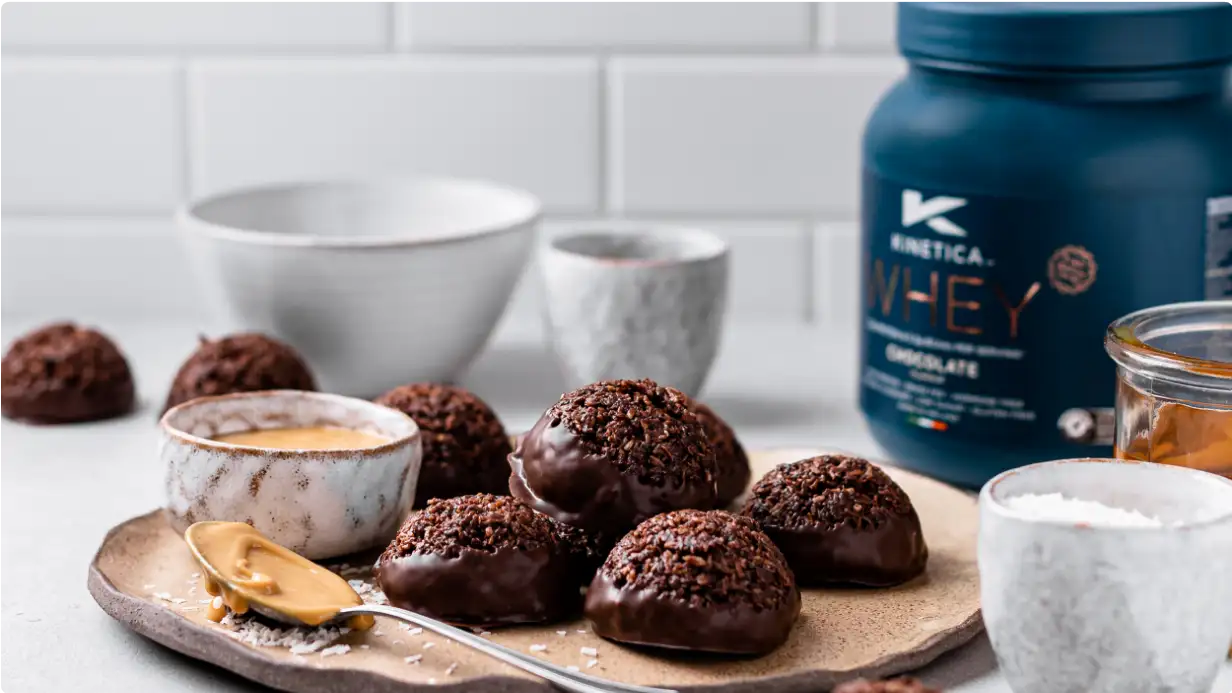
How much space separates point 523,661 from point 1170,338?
0.45m

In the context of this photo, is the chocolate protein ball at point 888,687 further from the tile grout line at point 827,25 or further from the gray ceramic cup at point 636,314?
the tile grout line at point 827,25

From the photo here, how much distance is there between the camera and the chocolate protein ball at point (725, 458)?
1102mm

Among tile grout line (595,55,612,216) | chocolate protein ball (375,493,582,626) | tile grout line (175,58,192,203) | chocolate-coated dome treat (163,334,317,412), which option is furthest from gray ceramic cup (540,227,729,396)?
tile grout line (175,58,192,203)

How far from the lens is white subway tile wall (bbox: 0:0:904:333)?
1657mm

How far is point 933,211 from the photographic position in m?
1.10

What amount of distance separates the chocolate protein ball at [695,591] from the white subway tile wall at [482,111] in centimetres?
81

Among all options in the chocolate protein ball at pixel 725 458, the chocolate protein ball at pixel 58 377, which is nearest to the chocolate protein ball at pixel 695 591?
the chocolate protein ball at pixel 725 458

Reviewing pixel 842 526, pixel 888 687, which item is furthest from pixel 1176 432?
pixel 888 687

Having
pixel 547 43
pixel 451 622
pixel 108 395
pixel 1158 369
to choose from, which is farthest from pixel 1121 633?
pixel 547 43

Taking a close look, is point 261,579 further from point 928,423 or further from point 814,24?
point 814,24

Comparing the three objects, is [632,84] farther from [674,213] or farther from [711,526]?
[711,526]

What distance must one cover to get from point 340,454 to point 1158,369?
1.62 feet

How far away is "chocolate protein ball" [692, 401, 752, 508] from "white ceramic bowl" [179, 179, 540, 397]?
34 centimetres

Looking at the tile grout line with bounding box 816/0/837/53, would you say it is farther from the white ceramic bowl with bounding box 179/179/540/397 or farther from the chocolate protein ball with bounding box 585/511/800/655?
the chocolate protein ball with bounding box 585/511/800/655
